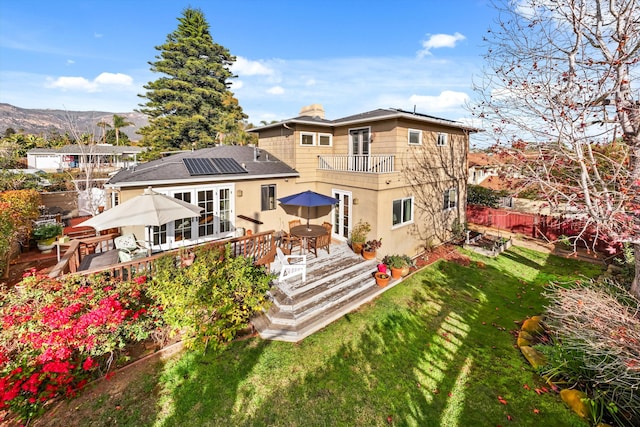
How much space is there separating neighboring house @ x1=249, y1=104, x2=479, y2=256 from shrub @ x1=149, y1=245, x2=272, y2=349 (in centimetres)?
570

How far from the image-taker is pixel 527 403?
4723 millimetres

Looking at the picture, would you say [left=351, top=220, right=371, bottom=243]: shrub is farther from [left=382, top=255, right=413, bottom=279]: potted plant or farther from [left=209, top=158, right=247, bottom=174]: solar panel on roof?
[left=209, top=158, right=247, bottom=174]: solar panel on roof

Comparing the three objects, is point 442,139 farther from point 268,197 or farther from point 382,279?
point 268,197

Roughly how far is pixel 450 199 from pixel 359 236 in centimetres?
717

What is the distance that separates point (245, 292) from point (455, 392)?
15.9 ft

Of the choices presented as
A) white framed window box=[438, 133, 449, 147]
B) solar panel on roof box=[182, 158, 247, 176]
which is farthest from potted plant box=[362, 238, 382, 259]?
white framed window box=[438, 133, 449, 147]

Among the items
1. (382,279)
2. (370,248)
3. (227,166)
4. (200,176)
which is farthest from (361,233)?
(200,176)

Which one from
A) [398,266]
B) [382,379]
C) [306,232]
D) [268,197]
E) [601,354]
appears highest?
[268,197]

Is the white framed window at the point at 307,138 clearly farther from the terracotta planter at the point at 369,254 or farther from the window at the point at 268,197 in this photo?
the terracotta planter at the point at 369,254

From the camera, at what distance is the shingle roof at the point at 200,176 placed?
8508mm

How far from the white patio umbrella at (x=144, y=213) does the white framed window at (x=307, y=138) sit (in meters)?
6.78

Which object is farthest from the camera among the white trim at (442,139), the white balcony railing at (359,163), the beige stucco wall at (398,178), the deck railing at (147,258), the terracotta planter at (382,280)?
the white trim at (442,139)

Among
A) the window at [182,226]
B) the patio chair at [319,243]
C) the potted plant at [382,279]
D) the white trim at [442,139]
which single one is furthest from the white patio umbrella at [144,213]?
the white trim at [442,139]

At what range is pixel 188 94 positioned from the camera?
3319 centimetres
